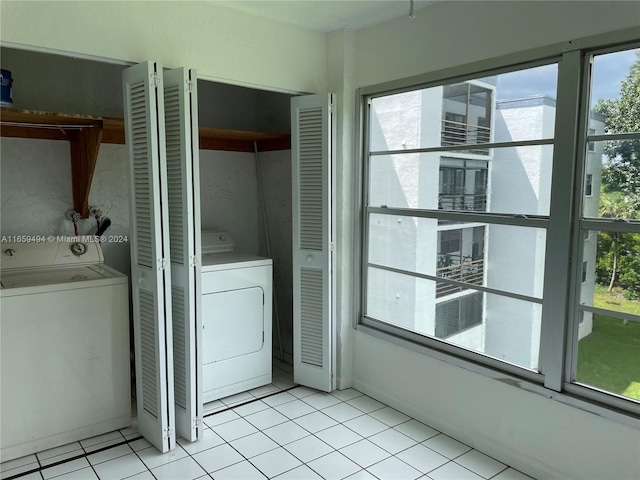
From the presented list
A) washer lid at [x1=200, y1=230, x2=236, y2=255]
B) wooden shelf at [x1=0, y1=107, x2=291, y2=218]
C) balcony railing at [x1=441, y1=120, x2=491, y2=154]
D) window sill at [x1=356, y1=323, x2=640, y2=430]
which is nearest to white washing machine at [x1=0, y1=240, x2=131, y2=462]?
wooden shelf at [x1=0, y1=107, x2=291, y2=218]

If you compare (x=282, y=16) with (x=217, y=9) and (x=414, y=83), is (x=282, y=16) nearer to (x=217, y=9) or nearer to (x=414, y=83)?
(x=217, y=9)

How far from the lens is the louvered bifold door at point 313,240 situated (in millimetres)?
3080

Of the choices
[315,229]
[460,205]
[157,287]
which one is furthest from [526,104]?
[157,287]

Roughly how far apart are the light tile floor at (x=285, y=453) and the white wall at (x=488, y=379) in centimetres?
13

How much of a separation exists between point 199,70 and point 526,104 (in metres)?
1.77

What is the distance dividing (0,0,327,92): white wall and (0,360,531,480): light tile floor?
208 centimetres

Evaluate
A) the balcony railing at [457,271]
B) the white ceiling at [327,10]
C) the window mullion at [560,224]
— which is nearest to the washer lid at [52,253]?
the white ceiling at [327,10]

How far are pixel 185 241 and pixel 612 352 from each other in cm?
214

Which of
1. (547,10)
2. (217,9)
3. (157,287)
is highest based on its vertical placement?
(217,9)

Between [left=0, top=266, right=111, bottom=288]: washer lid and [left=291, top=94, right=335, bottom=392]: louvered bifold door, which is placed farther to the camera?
[left=291, top=94, right=335, bottom=392]: louvered bifold door

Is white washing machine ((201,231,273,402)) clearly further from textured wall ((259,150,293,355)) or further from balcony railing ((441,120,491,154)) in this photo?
balcony railing ((441,120,491,154))

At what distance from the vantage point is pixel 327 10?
2746mm

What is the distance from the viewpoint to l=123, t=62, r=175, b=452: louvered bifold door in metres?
2.35

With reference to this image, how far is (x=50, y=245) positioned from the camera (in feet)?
9.75
